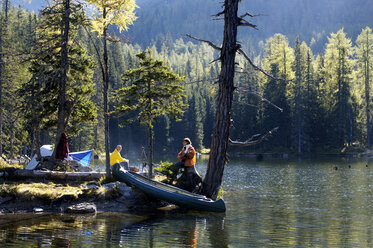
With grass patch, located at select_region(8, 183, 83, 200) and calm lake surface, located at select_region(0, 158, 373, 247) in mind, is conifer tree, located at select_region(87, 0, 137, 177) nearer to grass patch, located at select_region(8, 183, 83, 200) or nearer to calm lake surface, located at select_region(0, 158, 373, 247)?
grass patch, located at select_region(8, 183, 83, 200)

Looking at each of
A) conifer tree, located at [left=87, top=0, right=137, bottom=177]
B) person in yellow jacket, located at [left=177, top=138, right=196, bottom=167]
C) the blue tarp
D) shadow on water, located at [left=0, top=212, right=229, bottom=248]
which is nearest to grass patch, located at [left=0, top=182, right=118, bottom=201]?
shadow on water, located at [left=0, top=212, right=229, bottom=248]

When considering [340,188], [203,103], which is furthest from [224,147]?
[203,103]

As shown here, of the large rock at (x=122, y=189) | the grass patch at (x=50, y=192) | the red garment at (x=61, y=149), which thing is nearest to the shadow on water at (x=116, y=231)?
the grass patch at (x=50, y=192)

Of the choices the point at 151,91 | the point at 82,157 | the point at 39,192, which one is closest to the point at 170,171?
the point at 151,91

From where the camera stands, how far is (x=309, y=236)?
39.6ft

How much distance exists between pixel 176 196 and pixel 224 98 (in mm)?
4012

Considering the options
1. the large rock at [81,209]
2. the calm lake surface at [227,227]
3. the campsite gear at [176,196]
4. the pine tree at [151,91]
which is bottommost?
the calm lake surface at [227,227]

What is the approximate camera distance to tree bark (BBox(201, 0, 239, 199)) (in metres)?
15.7

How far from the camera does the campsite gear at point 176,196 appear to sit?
1545 centimetres

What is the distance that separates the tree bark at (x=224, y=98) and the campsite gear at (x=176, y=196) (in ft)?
2.54

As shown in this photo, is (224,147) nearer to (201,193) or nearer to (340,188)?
(201,193)

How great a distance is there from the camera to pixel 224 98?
52.1 feet

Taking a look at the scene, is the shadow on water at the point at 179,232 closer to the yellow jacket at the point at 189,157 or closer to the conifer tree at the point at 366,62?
the yellow jacket at the point at 189,157

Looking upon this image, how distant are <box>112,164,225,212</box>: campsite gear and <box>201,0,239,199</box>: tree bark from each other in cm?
77
